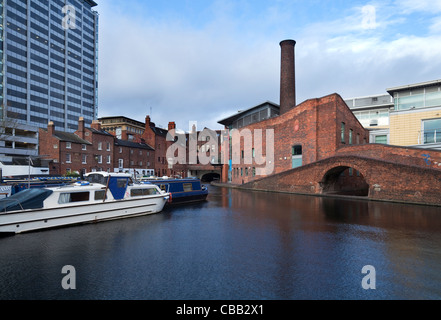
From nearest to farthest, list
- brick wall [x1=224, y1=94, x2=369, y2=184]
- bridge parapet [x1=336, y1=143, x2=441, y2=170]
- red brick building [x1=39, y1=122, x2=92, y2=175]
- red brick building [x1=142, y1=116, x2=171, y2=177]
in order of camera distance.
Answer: bridge parapet [x1=336, y1=143, x2=441, y2=170]
brick wall [x1=224, y1=94, x2=369, y2=184]
red brick building [x1=39, y1=122, x2=92, y2=175]
red brick building [x1=142, y1=116, x2=171, y2=177]

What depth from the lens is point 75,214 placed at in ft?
36.9

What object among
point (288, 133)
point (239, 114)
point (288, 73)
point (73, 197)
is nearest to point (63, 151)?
point (239, 114)

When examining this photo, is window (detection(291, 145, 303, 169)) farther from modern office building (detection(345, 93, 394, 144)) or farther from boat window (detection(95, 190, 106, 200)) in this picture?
boat window (detection(95, 190, 106, 200))

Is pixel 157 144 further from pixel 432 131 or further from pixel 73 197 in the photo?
pixel 432 131

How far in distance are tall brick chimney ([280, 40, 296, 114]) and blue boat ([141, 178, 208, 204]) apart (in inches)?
825

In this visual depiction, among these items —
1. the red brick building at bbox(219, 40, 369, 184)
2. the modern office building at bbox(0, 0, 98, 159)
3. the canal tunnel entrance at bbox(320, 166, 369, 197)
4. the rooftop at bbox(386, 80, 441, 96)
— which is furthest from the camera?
the modern office building at bbox(0, 0, 98, 159)

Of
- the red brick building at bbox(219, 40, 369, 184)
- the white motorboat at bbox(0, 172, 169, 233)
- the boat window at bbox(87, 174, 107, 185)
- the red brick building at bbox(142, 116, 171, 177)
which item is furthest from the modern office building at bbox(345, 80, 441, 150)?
the red brick building at bbox(142, 116, 171, 177)

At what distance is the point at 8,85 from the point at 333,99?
230 feet

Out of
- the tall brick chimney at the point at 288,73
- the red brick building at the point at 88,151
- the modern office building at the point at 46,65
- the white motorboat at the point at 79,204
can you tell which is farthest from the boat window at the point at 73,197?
the modern office building at the point at 46,65

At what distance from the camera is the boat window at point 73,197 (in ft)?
36.1

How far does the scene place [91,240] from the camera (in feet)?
29.8

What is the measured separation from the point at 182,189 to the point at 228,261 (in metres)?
12.9

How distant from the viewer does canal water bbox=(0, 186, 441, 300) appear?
536cm
